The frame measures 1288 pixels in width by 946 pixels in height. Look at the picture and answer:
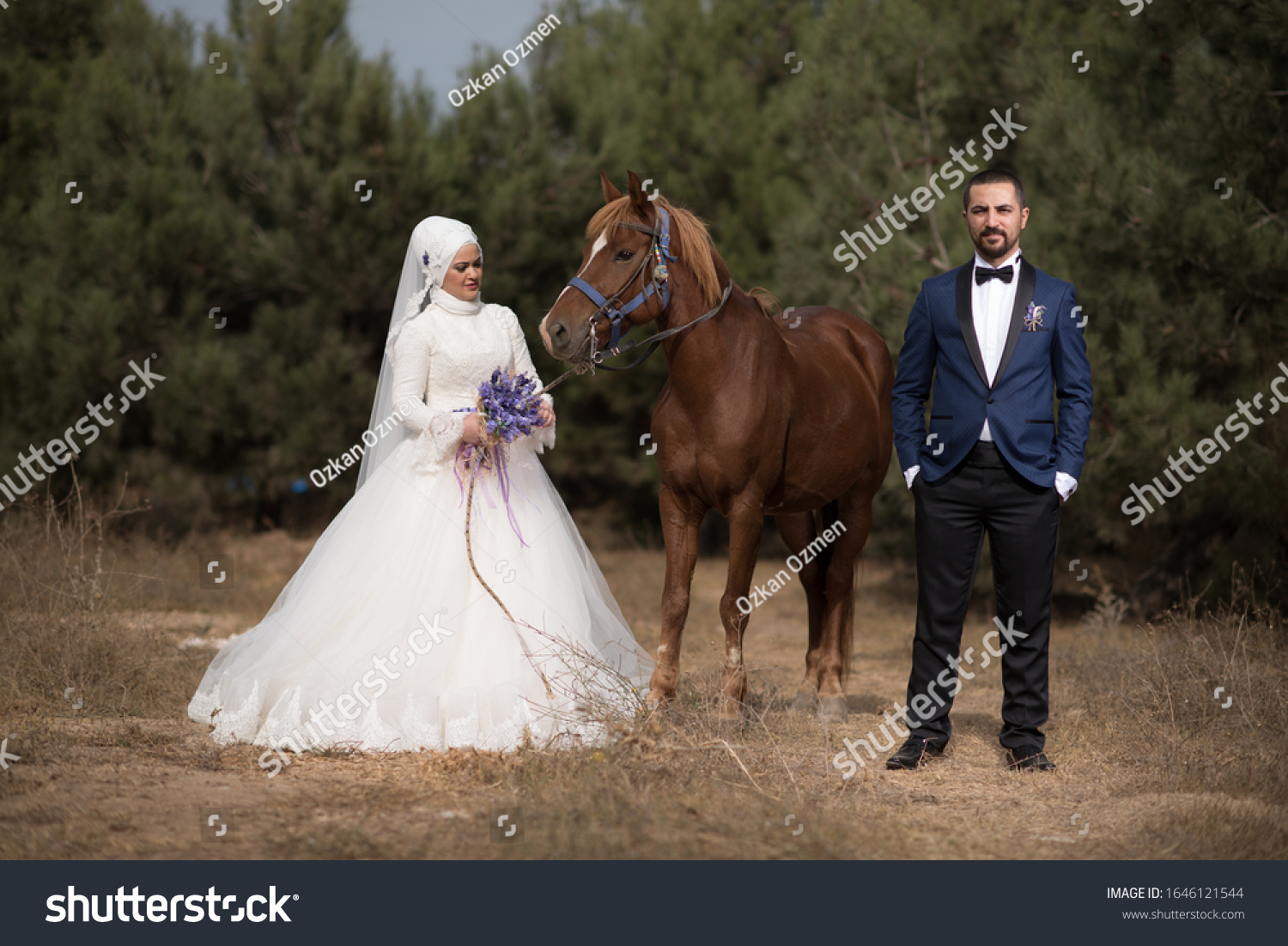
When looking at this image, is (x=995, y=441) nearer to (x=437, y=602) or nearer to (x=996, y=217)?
(x=996, y=217)

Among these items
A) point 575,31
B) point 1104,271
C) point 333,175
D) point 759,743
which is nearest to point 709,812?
point 759,743

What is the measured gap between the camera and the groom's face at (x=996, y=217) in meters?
4.28

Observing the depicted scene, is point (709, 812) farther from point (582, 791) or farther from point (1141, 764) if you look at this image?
point (1141, 764)

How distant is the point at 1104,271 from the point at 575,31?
8466mm

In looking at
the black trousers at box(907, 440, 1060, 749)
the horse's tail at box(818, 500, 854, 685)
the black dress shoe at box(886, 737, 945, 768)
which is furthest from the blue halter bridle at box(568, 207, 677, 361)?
the black dress shoe at box(886, 737, 945, 768)

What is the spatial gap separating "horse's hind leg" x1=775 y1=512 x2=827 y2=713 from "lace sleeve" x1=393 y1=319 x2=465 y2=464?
1713 mm

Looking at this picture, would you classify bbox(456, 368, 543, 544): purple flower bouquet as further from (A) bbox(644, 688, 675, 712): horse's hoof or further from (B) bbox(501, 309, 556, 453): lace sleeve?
(A) bbox(644, 688, 675, 712): horse's hoof

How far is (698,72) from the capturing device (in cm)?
1284

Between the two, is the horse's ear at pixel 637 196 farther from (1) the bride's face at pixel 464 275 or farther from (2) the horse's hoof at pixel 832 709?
(2) the horse's hoof at pixel 832 709

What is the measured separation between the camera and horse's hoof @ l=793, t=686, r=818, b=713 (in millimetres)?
5465

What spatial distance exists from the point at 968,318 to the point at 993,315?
0.30 ft

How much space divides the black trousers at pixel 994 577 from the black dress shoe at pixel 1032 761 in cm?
2

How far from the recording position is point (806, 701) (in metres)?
5.51

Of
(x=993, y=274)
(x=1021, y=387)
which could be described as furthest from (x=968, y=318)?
(x=1021, y=387)
